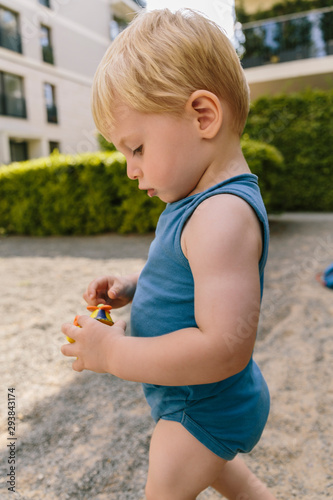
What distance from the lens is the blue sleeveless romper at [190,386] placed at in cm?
97

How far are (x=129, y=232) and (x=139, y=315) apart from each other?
7450mm

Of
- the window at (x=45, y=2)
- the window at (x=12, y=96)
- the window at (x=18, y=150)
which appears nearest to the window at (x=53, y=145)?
the window at (x=18, y=150)

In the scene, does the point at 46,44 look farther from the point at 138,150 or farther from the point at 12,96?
the point at 138,150

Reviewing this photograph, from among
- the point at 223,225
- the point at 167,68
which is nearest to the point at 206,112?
the point at 167,68

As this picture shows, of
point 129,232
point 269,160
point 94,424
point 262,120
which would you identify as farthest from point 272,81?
point 94,424

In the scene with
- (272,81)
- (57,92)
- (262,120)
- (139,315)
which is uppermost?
(57,92)

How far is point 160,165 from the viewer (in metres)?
0.91

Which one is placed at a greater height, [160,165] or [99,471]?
[160,165]

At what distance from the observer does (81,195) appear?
343 inches

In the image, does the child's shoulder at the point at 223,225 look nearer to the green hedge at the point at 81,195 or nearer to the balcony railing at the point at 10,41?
the green hedge at the point at 81,195

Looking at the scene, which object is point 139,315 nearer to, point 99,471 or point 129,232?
point 99,471

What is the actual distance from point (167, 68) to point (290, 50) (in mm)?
13006

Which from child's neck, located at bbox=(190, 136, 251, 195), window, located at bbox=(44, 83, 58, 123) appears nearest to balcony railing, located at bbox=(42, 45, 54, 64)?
window, located at bbox=(44, 83, 58, 123)

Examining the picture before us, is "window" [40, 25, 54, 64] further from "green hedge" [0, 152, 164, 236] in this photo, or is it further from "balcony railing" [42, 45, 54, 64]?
"green hedge" [0, 152, 164, 236]
